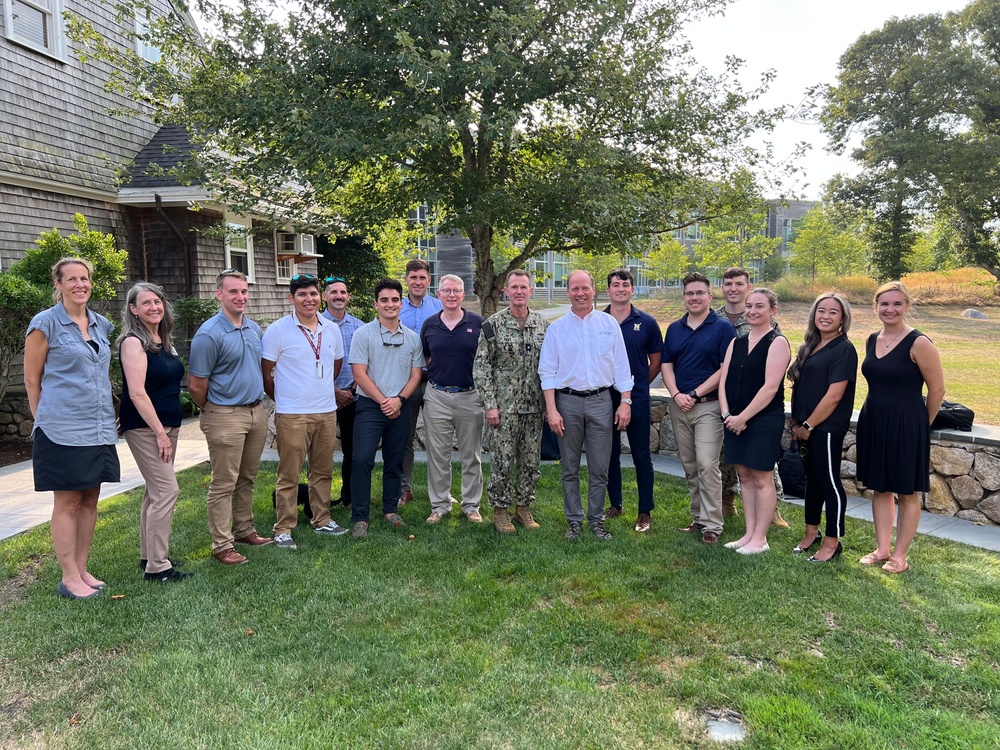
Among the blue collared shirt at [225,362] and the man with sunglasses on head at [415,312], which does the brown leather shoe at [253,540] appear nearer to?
the blue collared shirt at [225,362]

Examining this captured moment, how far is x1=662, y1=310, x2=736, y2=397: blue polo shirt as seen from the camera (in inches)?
185

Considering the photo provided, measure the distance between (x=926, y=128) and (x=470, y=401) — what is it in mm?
35181

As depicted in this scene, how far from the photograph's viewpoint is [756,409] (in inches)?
167

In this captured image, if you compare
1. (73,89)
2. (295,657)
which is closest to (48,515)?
(295,657)

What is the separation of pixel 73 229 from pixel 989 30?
3758 cm

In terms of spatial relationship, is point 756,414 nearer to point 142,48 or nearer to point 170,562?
point 170,562

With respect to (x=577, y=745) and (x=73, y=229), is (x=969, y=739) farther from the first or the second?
(x=73, y=229)

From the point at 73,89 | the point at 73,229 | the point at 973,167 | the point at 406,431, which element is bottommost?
the point at 406,431

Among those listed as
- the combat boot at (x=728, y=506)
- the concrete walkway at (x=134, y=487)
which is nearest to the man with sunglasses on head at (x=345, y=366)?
the concrete walkway at (x=134, y=487)

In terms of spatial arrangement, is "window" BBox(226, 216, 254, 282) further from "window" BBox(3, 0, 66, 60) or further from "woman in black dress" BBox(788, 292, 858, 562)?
"woman in black dress" BBox(788, 292, 858, 562)

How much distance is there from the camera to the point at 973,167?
2925 cm

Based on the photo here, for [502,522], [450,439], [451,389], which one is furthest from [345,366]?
[502,522]

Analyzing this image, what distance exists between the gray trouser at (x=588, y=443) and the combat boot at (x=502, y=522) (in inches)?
17.0

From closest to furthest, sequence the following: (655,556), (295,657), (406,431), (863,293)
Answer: (295,657)
(655,556)
(406,431)
(863,293)
